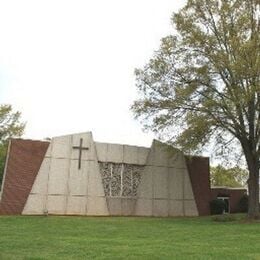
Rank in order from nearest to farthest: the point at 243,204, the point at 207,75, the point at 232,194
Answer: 1. the point at 207,75
2. the point at 243,204
3. the point at 232,194

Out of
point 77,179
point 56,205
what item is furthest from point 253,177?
point 56,205

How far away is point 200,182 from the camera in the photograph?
3453cm

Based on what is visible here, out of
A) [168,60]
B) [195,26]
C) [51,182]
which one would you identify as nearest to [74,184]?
[51,182]

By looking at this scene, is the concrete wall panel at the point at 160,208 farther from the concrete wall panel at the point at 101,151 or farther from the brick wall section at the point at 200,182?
the concrete wall panel at the point at 101,151

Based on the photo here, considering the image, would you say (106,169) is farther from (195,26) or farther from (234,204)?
(234,204)

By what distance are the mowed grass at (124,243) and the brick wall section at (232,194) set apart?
57.7 feet

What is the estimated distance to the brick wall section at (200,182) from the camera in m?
34.1

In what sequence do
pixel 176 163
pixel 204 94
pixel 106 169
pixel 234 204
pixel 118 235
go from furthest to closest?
1. pixel 234 204
2. pixel 176 163
3. pixel 106 169
4. pixel 204 94
5. pixel 118 235

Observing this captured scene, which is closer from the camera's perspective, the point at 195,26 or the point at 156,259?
the point at 156,259

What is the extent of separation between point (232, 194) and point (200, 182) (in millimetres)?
6567

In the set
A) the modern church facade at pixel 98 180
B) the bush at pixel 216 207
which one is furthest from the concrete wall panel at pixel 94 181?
the bush at pixel 216 207

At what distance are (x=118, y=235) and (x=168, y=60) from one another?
13.8 metres

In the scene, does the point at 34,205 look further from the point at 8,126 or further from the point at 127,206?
the point at 8,126

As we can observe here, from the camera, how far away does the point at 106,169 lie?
101ft
